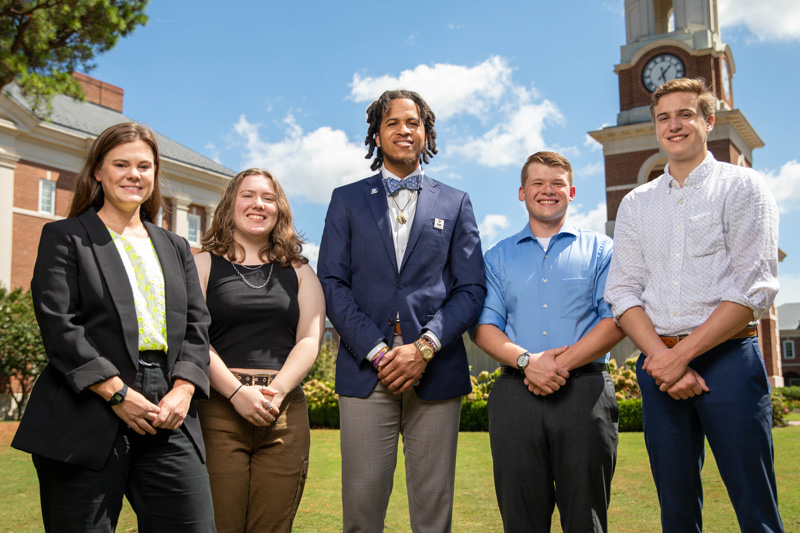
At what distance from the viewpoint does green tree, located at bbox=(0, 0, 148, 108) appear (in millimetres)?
12930

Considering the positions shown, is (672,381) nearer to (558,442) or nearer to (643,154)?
(558,442)

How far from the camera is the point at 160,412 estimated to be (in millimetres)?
2988

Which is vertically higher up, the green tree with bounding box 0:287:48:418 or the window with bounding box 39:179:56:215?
the window with bounding box 39:179:56:215

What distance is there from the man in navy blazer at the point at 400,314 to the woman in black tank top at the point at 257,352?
0.72 feet

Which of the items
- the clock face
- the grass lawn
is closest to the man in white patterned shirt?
the grass lawn

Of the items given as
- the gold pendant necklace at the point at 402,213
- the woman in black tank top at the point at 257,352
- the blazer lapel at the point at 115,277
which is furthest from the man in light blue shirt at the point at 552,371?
the blazer lapel at the point at 115,277

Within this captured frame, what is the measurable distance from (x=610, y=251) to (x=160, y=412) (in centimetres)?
262

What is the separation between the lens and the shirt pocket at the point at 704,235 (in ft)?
10.9

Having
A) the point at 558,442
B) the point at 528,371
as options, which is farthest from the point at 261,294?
the point at 558,442

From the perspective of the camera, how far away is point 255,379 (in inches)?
143

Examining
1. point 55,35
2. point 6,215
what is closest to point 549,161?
point 55,35

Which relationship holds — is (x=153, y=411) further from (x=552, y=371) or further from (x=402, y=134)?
(x=402, y=134)

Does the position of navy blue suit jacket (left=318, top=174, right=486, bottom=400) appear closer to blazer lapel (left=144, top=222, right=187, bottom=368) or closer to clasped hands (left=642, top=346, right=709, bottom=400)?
blazer lapel (left=144, top=222, right=187, bottom=368)

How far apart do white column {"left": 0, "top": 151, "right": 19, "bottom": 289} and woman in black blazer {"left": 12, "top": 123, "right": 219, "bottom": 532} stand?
2668 cm
